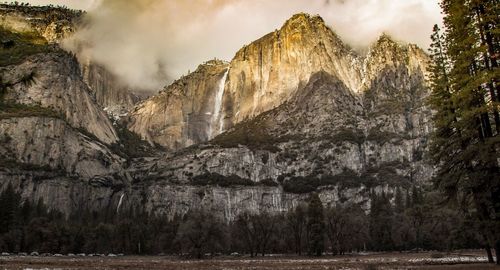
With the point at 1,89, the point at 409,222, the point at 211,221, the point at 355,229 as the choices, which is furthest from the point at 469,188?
the point at 409,222

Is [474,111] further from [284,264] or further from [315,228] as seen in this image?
[315,228]

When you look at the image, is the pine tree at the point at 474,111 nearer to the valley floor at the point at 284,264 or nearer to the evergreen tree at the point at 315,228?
the valley floor at the point at 284,264

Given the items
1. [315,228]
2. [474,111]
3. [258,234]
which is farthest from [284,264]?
[258,234]

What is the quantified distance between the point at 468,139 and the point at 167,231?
12475 centimetres

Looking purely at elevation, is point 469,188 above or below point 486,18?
below

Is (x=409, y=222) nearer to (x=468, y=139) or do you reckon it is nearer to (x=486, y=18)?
(x=468, y=139)

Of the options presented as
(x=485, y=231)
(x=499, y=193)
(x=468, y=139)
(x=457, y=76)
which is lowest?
(x=485, y=231)

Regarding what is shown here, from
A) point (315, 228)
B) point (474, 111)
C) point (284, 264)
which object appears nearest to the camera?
point (474, 111)

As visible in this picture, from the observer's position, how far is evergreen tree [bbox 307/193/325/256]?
113875 mm

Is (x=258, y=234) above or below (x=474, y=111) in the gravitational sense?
below

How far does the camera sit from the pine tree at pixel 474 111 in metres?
29.0

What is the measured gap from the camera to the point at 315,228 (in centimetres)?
11488

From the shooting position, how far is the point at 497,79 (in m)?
27.7

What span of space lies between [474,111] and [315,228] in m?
89.7
